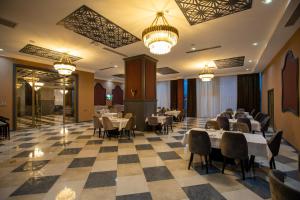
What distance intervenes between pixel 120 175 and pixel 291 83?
549cm

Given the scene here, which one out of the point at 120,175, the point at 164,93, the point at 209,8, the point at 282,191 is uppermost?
the point at 209,8

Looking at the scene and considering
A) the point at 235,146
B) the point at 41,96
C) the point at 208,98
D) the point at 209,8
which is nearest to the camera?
the point at 235,146

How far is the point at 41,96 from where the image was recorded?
28.9 feet

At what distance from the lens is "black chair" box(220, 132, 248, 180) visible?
265cm

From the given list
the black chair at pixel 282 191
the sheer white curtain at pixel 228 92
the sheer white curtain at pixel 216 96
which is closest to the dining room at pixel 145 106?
the black chair at pixel 282 191

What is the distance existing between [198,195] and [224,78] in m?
11.4

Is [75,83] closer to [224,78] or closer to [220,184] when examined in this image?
[220,184]

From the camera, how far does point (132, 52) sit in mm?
6566

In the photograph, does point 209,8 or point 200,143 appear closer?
point 200,143

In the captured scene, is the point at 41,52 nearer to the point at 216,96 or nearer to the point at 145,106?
the point at 145,106

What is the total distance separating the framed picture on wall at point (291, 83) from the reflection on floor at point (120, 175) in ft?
4.30

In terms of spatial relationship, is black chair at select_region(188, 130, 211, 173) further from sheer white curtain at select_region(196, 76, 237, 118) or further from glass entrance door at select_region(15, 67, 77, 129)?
sheer white curtain at select_region(196, 76, 237, 118)

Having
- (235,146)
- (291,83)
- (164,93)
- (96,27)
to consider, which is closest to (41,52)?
(96,27)

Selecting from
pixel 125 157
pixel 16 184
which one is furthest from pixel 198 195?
pixel 16 184
